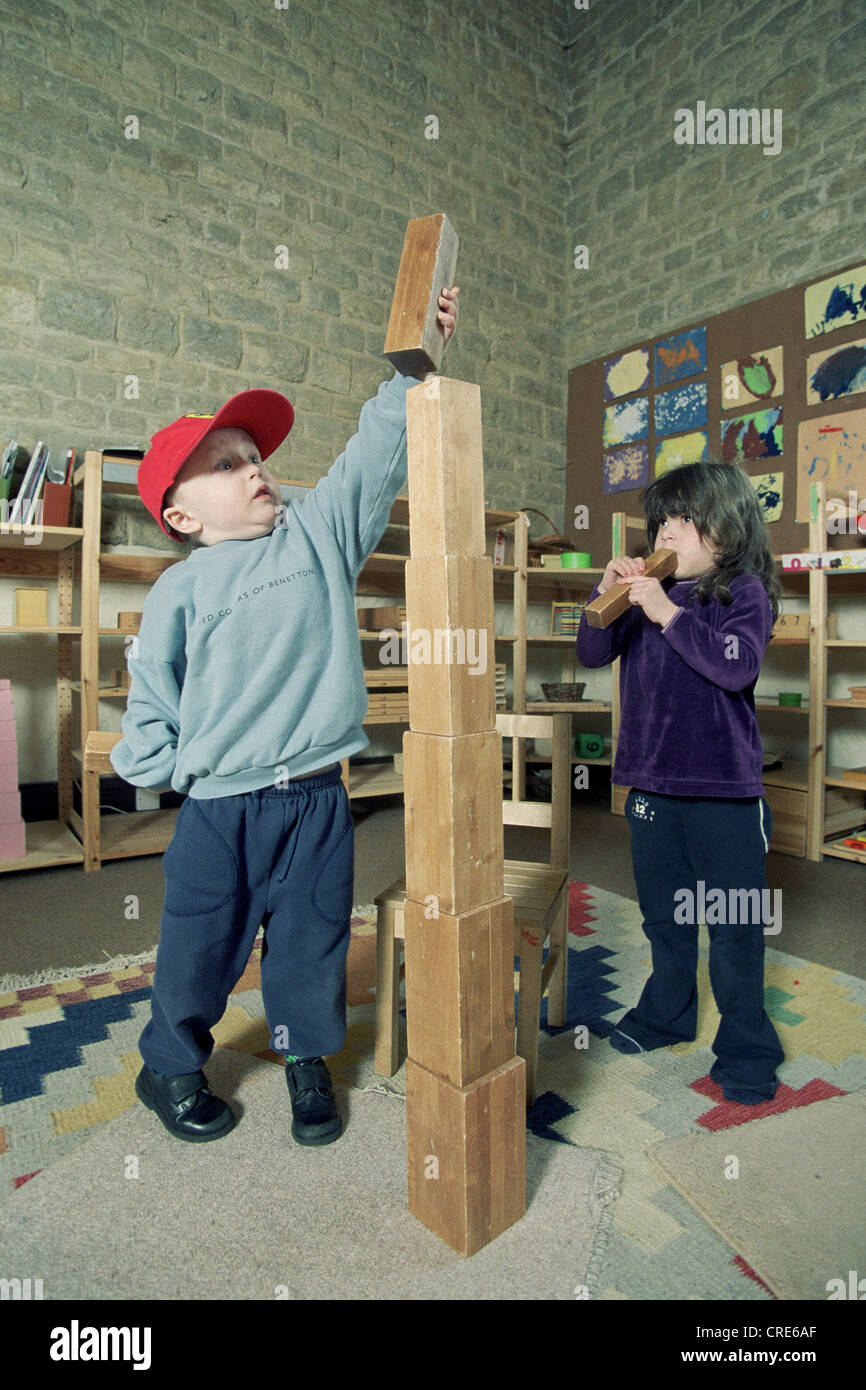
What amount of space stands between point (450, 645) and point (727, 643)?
686 mm

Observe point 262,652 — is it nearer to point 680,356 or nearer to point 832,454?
point 832,454

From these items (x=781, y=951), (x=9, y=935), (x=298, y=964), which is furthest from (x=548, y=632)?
(x=298, y=964)

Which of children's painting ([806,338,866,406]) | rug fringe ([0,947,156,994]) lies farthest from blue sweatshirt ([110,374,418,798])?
children's painting ([806,338,866,406])

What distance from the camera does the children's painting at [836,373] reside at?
3.54 meters

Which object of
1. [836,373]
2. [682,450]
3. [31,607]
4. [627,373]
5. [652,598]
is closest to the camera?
[652,598]

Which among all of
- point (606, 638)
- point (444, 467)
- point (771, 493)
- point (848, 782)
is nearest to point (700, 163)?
point (771, 493)

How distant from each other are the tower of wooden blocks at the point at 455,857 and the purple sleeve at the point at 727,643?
0.54 meters

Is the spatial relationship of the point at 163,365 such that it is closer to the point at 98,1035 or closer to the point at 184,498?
the point at 184,498

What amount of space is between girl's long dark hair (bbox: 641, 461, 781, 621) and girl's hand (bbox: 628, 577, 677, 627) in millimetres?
136

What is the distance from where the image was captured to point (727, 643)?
1.43 meters

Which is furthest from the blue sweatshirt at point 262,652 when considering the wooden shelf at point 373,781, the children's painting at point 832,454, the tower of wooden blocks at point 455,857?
the children's painting at point 832,454

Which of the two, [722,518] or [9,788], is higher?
[722,518]

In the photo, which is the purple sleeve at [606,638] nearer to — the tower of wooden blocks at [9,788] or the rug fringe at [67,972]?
the rug fringe at [67,972]

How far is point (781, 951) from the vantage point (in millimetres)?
2203
